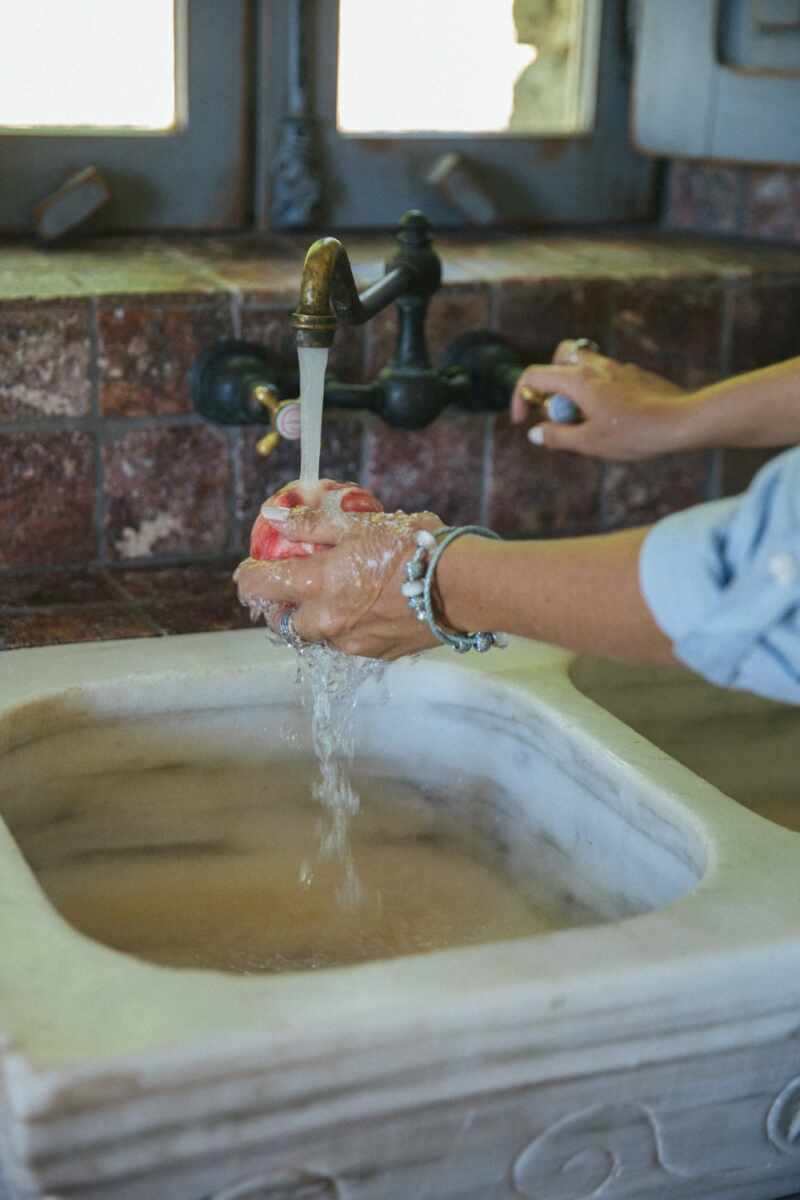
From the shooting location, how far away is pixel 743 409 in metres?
1.35

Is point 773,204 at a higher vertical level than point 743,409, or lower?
higher

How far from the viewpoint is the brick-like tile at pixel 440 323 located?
1483 mm

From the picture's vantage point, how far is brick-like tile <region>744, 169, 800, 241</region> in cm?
177

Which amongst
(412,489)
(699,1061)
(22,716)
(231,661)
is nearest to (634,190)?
(412,489)

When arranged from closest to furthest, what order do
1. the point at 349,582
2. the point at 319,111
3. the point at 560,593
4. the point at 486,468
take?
the point at 560,593, the point at 349,582, the point at 486,468, the point at 319,111

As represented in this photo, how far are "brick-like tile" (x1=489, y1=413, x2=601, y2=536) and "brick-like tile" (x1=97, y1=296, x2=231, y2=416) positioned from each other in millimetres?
296

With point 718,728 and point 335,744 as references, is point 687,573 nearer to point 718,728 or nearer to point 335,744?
point 335,744

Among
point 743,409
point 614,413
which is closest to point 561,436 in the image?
point 614,413

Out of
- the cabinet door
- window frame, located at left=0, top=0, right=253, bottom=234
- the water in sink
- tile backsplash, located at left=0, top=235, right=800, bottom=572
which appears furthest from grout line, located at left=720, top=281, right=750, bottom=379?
the water in sink

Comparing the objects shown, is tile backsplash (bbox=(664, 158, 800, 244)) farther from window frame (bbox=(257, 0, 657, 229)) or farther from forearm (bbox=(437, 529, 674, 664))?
forearm (bbox=(437, 529, 674, 664))

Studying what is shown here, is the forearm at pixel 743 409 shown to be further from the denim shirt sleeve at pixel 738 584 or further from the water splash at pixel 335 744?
the denim shirt sleeve at pixel 738 584

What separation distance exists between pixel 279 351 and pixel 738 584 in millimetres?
738

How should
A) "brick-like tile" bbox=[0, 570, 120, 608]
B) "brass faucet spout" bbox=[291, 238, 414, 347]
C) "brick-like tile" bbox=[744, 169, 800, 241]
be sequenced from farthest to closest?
"brick-like tile" bbox=[744, 169, 800, 241], "brick-like tile" bbox=[0, 570, 120, 608], "brass faucet spout" bbox=[291, 238, 414, 347]

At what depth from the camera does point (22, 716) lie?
116cm
